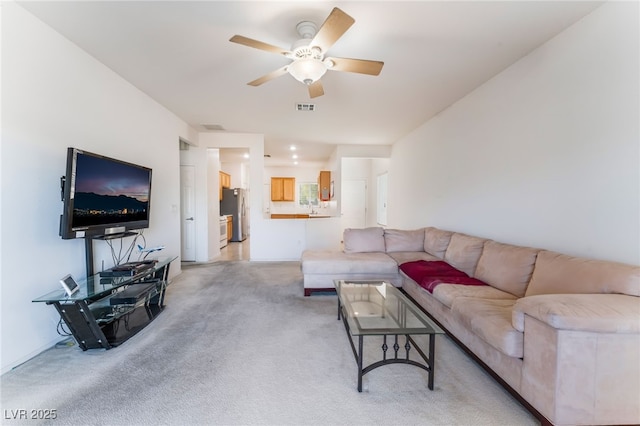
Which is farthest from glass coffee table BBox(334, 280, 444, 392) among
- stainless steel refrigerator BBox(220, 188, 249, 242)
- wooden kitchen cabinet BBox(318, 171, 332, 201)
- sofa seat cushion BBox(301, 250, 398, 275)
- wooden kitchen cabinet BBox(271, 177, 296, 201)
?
wooden kitchen cabinet BBox(271, 177, 296, 201)

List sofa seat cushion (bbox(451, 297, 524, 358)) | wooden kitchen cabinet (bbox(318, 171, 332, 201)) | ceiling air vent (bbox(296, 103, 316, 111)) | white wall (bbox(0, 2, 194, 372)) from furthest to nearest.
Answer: wooden kitchen cabinet (bbox(318, 171, 332, 201))
ceiling air vent (bbox(296, 103, 316, 111))
white wall (bbox(0, 2, 194, 372))
sofa seat cushion (bbox(451, 297, 524, 358))

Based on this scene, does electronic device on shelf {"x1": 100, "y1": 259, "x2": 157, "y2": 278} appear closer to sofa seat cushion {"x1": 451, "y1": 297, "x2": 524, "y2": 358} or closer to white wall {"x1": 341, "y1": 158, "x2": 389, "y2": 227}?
sofa seat cushion {"x1": 451, "y1": 297, "x2": 524, "y2": 358}

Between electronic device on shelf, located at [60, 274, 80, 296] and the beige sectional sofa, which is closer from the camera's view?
the beige sectional sofa

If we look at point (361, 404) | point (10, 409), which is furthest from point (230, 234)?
point (361, 404)

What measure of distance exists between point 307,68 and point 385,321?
208 centimetres

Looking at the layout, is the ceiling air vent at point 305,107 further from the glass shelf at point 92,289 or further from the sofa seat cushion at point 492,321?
the sofa seat cushion at point 492,321

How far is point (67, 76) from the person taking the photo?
2.25 m

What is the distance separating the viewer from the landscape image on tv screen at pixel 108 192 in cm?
207

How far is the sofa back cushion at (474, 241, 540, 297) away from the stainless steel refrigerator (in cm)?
669

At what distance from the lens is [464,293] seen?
86.0 inches

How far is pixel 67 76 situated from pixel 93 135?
527 mm

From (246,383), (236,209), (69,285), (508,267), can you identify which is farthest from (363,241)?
(236,209)

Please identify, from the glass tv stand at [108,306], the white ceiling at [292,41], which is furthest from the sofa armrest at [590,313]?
the glass tv stand at [108,306]

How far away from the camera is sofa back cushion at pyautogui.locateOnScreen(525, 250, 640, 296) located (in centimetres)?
147
